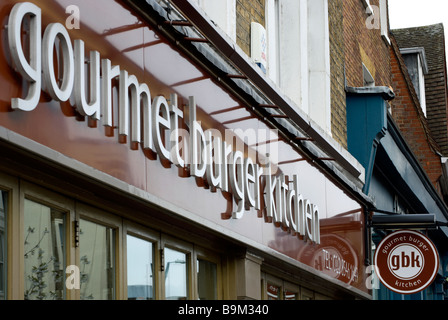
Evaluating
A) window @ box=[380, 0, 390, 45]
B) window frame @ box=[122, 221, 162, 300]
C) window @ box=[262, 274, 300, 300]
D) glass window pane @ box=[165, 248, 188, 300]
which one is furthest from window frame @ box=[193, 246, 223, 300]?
window @ box=[380, 0, 390, 45]

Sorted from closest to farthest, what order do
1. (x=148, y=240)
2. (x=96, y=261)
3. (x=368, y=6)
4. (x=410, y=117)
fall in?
(x=96, y=261) < (x=148, y=240) < (x=368, y=6) < (x=410, y=117)

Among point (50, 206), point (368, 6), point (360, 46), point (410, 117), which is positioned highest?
point (368, 6)

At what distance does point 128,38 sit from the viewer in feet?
22.5

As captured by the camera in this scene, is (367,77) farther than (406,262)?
Yes

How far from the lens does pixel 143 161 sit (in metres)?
6.88

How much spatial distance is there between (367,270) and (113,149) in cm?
824

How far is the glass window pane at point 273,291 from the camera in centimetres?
1024

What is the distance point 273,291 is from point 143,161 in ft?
12.8

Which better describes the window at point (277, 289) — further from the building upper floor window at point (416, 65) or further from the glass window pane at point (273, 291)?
the building upper floor window at point (416, 65)

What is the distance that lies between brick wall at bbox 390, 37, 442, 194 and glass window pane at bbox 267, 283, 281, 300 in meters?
11.4

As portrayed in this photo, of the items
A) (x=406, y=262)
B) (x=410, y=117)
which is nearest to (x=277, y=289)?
(x=406, y=262)

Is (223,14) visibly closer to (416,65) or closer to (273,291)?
(273,291)

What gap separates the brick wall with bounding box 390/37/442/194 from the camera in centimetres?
2216
